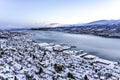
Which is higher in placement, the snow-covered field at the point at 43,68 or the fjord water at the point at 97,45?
the snow-covered field at the point at 43,68

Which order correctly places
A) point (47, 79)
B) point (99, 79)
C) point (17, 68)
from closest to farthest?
point (47, 79), point (17, 68), point (99, 79)

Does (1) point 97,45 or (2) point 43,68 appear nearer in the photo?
(2) point 43,68

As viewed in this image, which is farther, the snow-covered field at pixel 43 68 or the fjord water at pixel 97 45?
the fjord water at pixel 97 45

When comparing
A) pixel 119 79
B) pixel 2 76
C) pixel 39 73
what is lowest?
pixel 119 79

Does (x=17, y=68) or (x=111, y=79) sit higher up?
(x=17, y=68)

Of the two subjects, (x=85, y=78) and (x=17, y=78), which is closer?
(x=17, y=78)

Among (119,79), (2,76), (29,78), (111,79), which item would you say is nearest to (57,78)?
(29,78)

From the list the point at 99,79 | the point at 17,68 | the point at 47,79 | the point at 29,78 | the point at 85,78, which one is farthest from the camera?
the point at 99,79

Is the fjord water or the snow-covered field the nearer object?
the snow-covered field

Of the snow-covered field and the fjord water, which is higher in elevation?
the snow-covered field

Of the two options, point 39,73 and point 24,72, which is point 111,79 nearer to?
point 39,73

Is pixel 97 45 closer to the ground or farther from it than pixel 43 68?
closer to the ground
